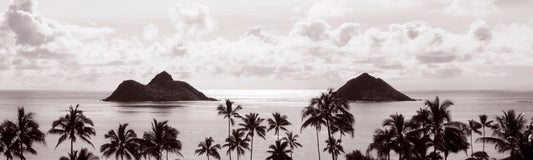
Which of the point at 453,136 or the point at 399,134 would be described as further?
the point at 399,134

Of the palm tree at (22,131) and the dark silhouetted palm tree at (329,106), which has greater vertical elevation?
the dark silhouetted palm tree at (329,106)

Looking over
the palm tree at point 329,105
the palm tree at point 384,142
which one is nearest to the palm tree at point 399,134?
the palm tree at point 384,142

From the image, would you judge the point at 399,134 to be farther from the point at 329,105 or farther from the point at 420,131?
the point at 329,105

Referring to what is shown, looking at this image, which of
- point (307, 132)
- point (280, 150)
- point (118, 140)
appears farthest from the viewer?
point (307, 132)

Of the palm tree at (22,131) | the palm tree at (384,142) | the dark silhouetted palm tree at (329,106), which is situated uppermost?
the dark silhouetted palm tree at (329,106)

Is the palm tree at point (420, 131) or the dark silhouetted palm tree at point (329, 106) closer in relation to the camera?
the palm tree at point (420, 131)

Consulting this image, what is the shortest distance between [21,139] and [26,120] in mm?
2408

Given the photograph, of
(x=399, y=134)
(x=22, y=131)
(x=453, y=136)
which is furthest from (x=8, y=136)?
(x=453, y=136)

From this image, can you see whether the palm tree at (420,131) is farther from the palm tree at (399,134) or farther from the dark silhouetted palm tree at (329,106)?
the dark silhouetted palm tree at (329,106)

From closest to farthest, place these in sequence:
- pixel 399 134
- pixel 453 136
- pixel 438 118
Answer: pixel 453 136, pixel 438 118, pixel 399 134

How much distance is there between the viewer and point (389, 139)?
210 feet

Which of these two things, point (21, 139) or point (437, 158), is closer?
point (437, 158)

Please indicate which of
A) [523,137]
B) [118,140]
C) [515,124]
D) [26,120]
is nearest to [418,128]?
[515,124]

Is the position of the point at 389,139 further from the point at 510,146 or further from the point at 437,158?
the point at 510,146
